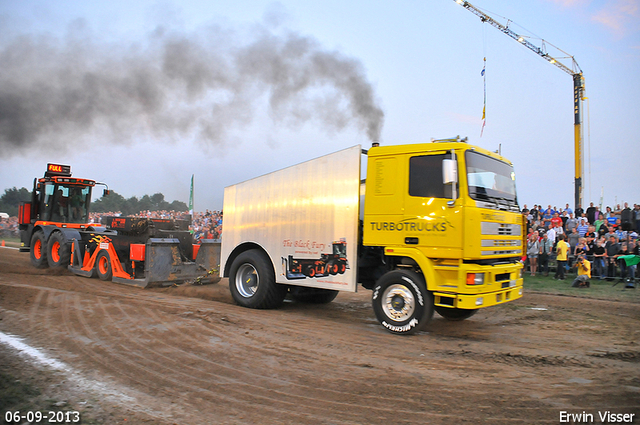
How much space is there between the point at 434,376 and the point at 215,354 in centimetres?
261

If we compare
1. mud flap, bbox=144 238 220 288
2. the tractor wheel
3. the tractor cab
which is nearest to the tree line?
the tractor cab

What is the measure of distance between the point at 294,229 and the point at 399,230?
205 cm

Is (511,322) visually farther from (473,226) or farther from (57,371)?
(57,371)

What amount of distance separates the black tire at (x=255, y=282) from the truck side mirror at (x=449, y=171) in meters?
3.77

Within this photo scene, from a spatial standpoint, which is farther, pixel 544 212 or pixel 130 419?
pixel 544 212

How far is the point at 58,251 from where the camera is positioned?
12.5 metres

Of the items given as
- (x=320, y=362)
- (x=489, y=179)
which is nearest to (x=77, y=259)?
(x=320, y=362)

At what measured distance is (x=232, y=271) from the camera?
8.23m

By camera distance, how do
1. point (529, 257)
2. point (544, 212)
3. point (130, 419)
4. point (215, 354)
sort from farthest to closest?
point (544, 212) → point (529, 257) → point (215, 354) → point (130, 419)

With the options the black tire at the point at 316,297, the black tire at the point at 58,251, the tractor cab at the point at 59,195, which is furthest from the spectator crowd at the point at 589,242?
the tractor cab at the point at 59,195

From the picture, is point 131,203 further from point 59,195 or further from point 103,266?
point 103,266

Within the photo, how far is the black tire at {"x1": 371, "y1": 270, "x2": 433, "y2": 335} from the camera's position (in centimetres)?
Answer: 577

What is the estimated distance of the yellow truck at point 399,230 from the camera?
18.7 ft

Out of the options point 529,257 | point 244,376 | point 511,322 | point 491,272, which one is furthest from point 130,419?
point 529,257
